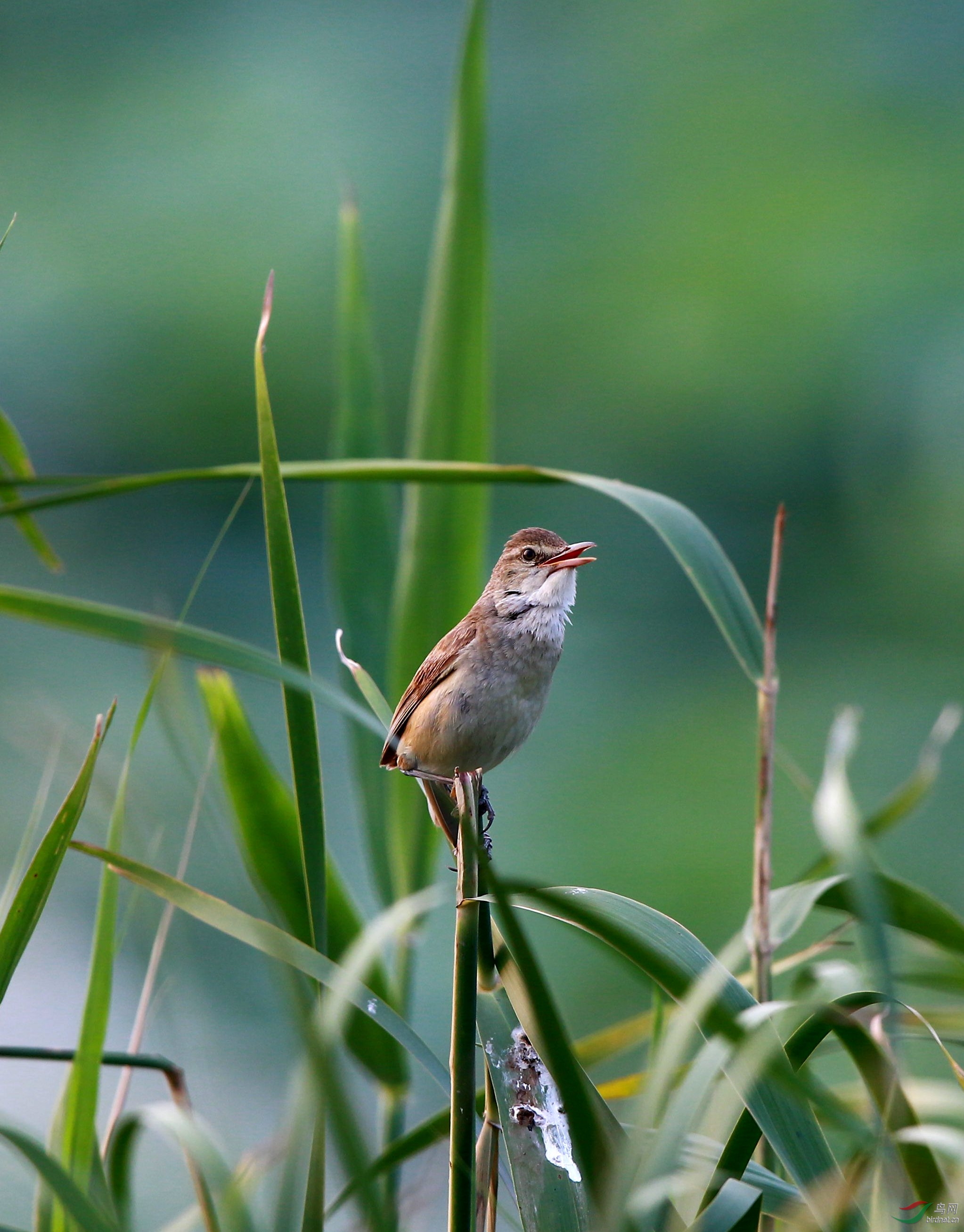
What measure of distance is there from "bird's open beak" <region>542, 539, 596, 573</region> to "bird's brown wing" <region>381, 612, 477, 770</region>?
0.17 m

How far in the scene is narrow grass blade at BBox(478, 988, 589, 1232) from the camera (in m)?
0.78

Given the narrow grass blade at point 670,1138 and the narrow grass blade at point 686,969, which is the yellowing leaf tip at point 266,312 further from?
the narrow grass blade at point 670,1138

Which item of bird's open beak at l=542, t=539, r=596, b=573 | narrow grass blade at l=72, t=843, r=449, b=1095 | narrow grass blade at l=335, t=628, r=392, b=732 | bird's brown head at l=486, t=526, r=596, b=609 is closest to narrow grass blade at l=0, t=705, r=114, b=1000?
narrow grass blade at l=72, t=843, r=449, b=1095

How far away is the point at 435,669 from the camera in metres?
1.72

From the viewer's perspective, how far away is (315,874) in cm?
87

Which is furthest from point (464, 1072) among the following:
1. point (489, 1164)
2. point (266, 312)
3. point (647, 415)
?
point (647, 415)

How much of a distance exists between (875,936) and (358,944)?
329 millimetres

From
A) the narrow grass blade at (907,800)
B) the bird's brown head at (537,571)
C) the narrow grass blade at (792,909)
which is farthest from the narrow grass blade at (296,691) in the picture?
the bird's brown head at (537,571)

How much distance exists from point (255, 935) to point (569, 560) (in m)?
0.98

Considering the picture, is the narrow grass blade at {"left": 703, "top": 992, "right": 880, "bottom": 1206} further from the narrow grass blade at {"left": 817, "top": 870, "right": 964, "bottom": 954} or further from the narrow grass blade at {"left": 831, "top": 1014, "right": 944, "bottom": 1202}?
the narrow grass blade at {"left": 817, "top": 870, "right": 964, "bottom": 954}

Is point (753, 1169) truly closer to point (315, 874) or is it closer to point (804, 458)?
point (315, 874)

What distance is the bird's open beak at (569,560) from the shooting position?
59.7 inches

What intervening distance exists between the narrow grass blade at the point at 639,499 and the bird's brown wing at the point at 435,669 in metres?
0.64

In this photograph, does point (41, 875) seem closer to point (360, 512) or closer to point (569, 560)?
point (360, 512)
